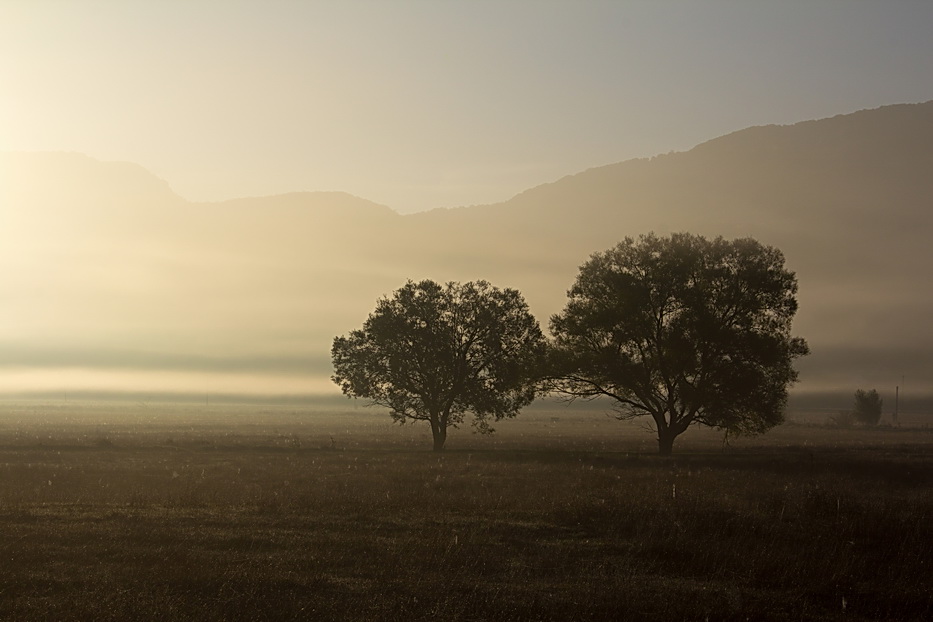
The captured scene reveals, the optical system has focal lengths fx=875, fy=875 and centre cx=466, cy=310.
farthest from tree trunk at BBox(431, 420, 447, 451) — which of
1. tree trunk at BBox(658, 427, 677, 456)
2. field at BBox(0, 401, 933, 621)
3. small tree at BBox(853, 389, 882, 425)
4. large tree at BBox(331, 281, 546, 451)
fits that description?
small tree at BBox(853, 389, 882, 425)

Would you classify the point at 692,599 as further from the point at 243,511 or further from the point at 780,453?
the point at 780,453

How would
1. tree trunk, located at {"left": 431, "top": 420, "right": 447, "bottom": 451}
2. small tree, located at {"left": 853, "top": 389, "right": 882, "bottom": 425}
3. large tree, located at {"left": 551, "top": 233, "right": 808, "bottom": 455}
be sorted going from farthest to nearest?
small tree, located at {"left": 853, "top": 389, "right": 882, "bottom": 425}, tree trunk, located at {"left": 431, "top": 420, "right": 447, "bottom": 451}, large tree, located at {"left": 551, "top": 233, "right": 808, "bottom": 455}

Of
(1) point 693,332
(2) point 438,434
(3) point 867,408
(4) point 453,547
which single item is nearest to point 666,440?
(1) point 693,332

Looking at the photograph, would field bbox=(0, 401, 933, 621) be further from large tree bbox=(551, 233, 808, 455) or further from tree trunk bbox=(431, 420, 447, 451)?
tree trunk bbox=(431, 420, 447, 451)

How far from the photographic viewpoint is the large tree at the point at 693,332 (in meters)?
57.8

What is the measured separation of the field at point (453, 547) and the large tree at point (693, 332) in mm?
18095

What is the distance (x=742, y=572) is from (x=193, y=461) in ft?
115

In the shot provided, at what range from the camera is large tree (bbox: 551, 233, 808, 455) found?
57750mm

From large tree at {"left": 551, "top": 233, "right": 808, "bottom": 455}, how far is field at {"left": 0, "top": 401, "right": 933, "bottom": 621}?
1809 cm

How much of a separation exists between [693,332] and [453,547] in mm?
40080

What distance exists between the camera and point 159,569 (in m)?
18.4

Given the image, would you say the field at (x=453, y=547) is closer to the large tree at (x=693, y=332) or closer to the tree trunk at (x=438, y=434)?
the large tree at (x=693, y=332)

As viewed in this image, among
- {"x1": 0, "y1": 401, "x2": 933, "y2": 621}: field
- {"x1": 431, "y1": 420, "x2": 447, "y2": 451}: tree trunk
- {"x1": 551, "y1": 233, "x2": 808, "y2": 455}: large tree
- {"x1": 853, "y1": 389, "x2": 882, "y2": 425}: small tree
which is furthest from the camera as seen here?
{"x1": 853, "y1": 389, "x2": 882, "y2": 425}: small tree

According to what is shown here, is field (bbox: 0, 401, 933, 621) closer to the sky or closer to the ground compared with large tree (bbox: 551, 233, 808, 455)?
closer to the ground
